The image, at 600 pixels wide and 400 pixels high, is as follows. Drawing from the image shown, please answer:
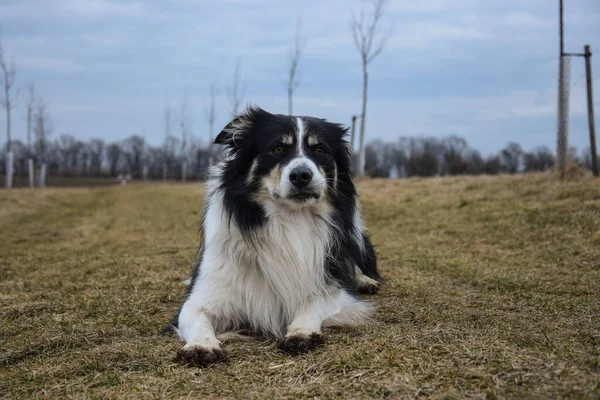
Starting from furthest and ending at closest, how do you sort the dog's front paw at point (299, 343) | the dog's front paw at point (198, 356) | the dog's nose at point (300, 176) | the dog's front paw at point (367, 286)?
the dog's front paw at point (367, 286) → the dog's nose at point (300, 176) → the dog's front paw at point (299, 343) → the dog's front paw at point (198, 356)

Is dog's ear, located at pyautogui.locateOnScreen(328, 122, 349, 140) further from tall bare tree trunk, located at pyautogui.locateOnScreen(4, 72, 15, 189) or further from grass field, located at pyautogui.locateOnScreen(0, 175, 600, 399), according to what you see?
tall bare tree trunk, located at pyautogui.locateOnScreen(4, 72, 15, 189)

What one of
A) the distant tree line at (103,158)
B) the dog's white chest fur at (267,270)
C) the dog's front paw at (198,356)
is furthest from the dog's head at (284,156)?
the distant tree line at (103,158)

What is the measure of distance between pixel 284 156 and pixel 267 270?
0.86m

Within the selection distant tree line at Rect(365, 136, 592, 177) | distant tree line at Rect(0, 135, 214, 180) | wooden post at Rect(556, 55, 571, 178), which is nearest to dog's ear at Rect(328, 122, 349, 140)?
wooden post at Rect(556, 55, 571, 178)

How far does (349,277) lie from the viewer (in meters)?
4.21

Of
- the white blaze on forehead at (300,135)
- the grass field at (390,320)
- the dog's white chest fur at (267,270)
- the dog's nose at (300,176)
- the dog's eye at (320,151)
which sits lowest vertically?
the grass field at (390,320)

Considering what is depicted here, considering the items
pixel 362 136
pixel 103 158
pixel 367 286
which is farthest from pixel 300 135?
pixel 103 158

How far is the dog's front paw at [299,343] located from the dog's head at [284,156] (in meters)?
0.98

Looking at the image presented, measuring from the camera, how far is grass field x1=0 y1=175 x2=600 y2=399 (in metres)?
2.67

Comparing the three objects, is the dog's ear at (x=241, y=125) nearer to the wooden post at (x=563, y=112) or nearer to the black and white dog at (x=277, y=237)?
the black and white dog at (x=277, y=237)

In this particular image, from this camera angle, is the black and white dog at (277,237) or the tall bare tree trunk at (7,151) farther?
the tall bare tree trunk at (7,151)

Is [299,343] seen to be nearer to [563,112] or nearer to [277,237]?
[277,237]

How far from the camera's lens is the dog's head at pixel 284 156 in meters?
3.69

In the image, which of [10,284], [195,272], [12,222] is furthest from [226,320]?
[12,222]
